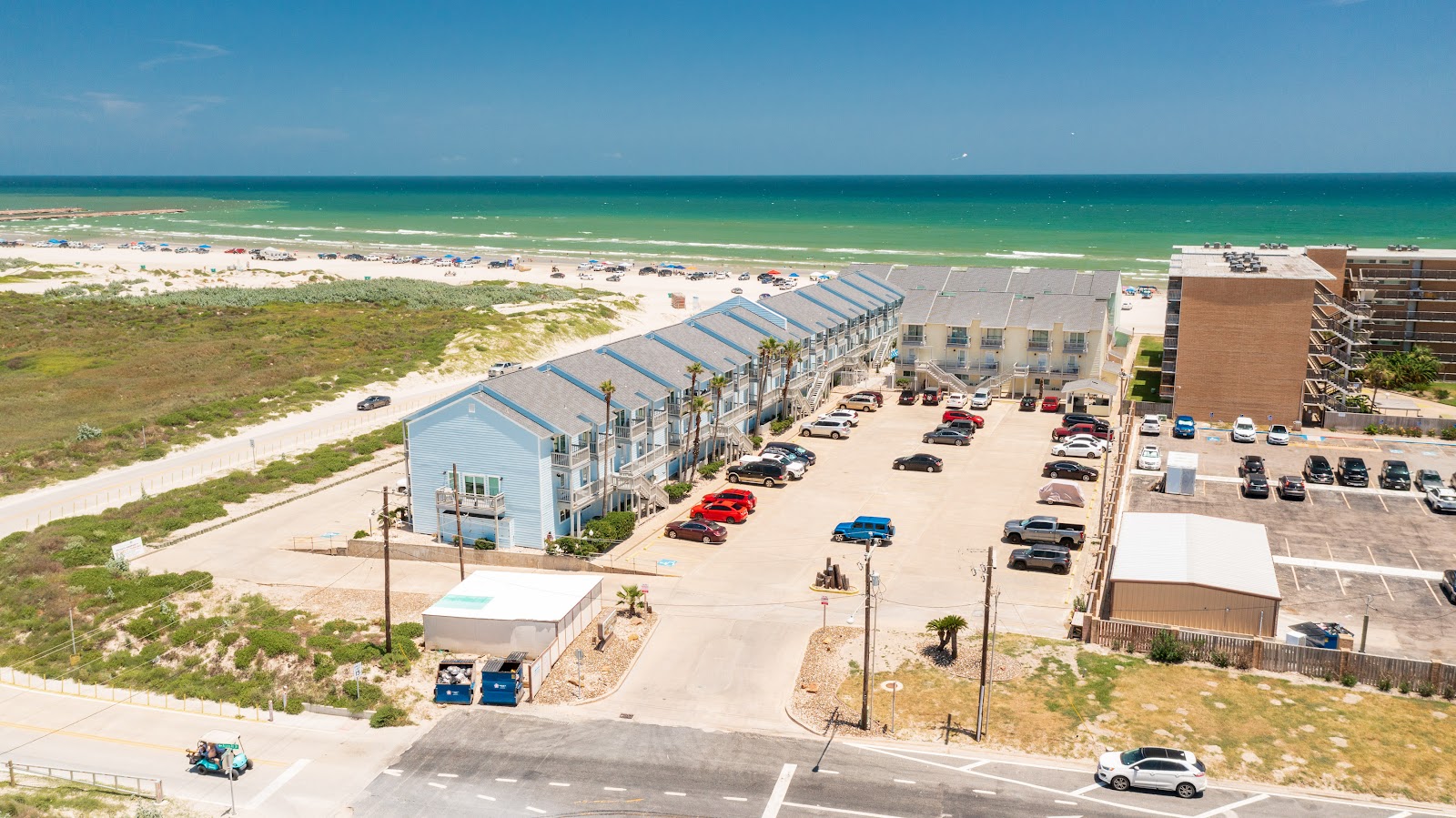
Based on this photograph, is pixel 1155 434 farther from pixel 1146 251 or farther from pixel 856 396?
pixel 1146 251

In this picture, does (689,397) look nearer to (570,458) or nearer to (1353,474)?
(570,458)

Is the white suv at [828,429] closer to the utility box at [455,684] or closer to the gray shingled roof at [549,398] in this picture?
the gray shingled roof at [549,398]

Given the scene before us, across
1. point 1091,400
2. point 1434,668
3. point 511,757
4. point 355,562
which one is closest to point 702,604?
point 511,757

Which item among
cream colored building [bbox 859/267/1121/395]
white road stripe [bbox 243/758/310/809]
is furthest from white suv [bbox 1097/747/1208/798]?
cream colored building [bbox 859/267/1121/395]

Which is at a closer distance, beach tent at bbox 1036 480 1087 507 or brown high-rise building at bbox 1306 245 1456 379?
beach tent at bbox 1036 480 1087 507

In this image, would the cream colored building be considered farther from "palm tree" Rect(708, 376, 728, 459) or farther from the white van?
"palm tree" Rect(708, 376, 728, 459)

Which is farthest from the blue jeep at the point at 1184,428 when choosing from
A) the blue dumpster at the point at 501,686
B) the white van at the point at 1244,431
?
the blue dumpster at the point at 501,686

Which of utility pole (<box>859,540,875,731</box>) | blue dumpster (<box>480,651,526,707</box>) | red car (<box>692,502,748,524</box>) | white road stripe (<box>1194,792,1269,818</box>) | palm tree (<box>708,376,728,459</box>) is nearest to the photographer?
white road stripe (<box>1194,792,1269,818</box>)
